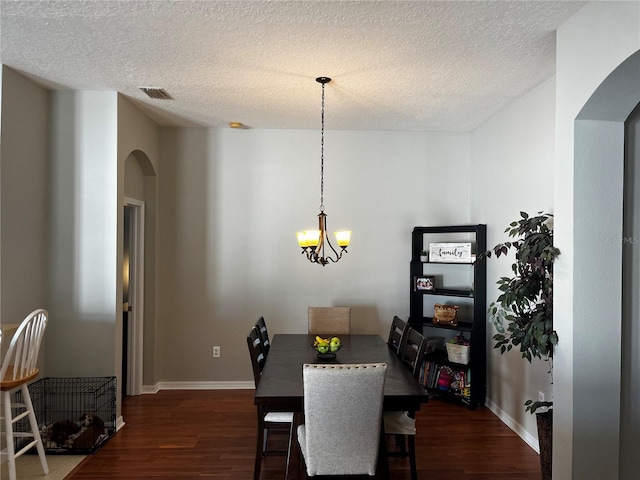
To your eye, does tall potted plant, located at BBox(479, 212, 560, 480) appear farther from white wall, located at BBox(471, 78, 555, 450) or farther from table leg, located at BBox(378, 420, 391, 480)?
table leg, located at BBox(378, 420, 391, 480)

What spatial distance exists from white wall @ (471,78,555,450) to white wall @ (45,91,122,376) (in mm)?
3264

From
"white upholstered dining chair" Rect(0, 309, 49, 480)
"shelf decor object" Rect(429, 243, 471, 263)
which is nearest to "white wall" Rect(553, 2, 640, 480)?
"shelf decor object" Rect(429, 243, 471, 263)

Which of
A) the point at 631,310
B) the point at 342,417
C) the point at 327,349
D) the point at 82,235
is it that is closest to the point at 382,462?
the point at 342,417

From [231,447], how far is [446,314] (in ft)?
7.49

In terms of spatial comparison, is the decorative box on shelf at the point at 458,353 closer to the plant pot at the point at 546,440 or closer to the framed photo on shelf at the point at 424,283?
the framed photo on shelf at the point at 424,283

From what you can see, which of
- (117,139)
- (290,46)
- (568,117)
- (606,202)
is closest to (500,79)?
(568,117)

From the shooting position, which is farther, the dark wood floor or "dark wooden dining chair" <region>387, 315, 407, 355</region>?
"dark wooden dining chair" <region>387, 315, 407, 355</region>

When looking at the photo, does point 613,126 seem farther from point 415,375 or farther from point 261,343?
point 261,343

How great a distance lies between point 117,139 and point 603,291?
3.55m

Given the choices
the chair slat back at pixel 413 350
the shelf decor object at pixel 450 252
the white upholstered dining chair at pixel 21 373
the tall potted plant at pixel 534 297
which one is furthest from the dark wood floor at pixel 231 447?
the shelf decor object at pixel 450 252

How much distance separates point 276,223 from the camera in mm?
4789

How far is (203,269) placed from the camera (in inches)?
187

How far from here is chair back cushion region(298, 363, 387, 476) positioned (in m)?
2.13

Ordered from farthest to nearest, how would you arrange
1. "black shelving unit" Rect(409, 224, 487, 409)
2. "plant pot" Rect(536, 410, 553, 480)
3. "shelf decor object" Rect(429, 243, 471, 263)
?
"shelf decor object" Rect(429, 243, 471, 263), "black shelving unit" Rect(409, 224, 487, 409), "plant pot" Rect(536, 410, 553, 480)
